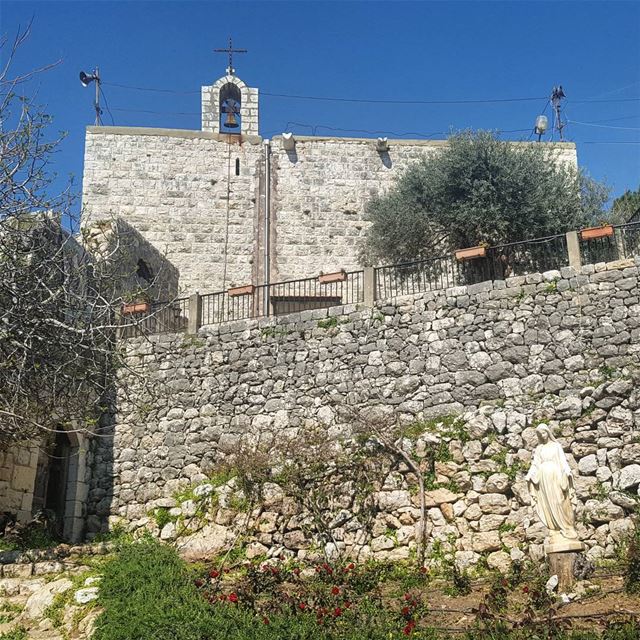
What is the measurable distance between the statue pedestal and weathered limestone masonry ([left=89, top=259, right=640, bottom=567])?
5.24 ft

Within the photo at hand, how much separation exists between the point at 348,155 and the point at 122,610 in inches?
600

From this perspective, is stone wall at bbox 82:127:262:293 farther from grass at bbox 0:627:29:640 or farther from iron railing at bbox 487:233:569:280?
grass at bbox 0:627:29:640

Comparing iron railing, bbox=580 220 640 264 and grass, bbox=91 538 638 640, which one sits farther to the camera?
iron railing, bbox=580 220 640 264

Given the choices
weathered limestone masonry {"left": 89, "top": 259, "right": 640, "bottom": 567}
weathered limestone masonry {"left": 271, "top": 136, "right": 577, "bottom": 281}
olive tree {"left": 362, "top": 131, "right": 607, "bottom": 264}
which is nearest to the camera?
weathered limestone masonry {"left": 89, "top": 259, "right": 640, "bottom": 567}

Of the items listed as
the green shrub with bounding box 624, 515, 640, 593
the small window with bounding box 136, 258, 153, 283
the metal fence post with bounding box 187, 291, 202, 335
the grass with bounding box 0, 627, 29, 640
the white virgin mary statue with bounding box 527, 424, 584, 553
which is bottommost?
the grass with bounding box 0, 627, 29, 640

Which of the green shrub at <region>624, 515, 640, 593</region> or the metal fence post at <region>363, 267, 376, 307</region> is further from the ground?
the metal fence post at <region>363, 267, 376, 307</region>

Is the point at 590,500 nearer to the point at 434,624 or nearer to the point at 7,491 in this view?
the point at 434,624

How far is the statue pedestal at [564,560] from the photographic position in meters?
9.30

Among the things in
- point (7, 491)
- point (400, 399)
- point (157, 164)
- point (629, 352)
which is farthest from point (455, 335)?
point (157, 164)

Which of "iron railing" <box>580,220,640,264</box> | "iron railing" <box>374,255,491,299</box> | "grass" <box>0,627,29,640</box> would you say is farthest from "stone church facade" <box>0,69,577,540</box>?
"grass" <box>0,627,29,640</box>

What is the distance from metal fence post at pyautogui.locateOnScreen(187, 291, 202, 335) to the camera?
15.5m

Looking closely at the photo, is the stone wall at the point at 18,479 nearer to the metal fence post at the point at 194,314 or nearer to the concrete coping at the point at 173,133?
the metal fence post at the point at 194,314

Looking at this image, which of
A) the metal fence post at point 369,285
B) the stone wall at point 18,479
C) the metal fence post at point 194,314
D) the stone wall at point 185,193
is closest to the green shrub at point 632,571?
the metal fence post at point 369,285

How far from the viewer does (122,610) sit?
9258 mm
